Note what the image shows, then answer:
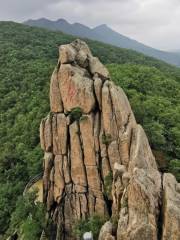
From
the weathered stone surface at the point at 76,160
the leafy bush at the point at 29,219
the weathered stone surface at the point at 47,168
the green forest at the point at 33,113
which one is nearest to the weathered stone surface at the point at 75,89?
the weathered stone surface at the point at 76,160

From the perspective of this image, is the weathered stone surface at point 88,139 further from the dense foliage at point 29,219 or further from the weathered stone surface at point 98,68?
the dense foliage at point 29,219

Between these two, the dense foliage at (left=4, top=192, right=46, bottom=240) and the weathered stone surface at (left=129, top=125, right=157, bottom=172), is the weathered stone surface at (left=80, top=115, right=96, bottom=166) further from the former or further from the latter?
the dense foliage at (left=4, top=192, right=46, bottom=240)

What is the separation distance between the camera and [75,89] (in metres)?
37.7

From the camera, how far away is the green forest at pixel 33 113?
144 feet

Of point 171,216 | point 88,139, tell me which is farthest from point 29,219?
point 171,216

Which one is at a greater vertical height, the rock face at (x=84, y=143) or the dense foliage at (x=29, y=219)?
the rock face at (x=84, y=143)

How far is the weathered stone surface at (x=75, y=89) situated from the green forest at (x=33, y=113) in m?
9.07

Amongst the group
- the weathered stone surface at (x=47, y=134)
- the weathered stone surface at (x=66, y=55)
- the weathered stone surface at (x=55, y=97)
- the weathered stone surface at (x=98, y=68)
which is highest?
the weathered stone surface at (x=66, y=55)

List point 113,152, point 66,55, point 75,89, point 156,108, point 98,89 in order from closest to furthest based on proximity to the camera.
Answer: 1. point 113,152
2. point 98,89
3. point 75,89
4. point 66,55
5. point 156,108

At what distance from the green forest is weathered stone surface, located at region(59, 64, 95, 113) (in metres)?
9.07

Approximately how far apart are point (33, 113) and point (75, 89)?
2493 cm

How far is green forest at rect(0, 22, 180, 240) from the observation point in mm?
43862

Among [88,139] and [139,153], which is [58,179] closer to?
[88,139]

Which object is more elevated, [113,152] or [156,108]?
[113,152]
